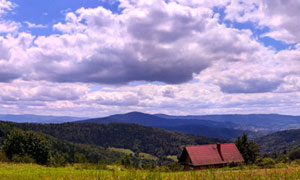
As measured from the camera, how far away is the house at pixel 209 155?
51281mm

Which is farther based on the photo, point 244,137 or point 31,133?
point 244,137

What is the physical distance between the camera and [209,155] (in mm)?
52750

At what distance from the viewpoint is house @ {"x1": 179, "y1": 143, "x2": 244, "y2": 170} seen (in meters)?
51.3

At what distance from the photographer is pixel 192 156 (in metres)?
51.8

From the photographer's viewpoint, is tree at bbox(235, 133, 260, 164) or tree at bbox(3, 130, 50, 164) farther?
tree at bbox(235, 133, 260, 164)

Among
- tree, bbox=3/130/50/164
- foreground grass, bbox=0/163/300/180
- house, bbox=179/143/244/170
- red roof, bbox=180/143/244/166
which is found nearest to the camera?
foreground grass, bbox=0/163/300/180

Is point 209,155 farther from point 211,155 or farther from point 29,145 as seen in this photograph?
point 29,145

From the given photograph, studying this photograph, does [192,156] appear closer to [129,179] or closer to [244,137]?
[244,137]

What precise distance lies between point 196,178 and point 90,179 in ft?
11.6

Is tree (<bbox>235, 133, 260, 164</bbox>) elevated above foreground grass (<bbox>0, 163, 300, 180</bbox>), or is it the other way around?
foreground grass (<bbox>0, 163, 300, 180</bbox>)

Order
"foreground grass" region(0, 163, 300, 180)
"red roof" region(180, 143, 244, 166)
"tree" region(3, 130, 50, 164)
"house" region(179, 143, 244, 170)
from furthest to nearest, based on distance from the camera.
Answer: "tree" region(3, 130, 50, 164) → "red roof" region(180, 143, 244, 166) → "house" region(179, 143, 244, 170) → "foreground grass" region(0, 163, 300, 180)

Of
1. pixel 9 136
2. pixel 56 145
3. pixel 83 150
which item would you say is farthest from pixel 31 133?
pixel 83 150

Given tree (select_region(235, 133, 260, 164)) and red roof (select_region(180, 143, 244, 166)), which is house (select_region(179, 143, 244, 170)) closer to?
red roof (select_region(180, 143, 244, 166))

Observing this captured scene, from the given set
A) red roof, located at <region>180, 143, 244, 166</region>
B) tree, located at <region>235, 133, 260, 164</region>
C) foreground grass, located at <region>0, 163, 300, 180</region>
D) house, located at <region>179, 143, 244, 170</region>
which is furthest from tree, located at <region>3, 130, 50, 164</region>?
foreground grass, located at <region>0, 163, 300, 180</region>
